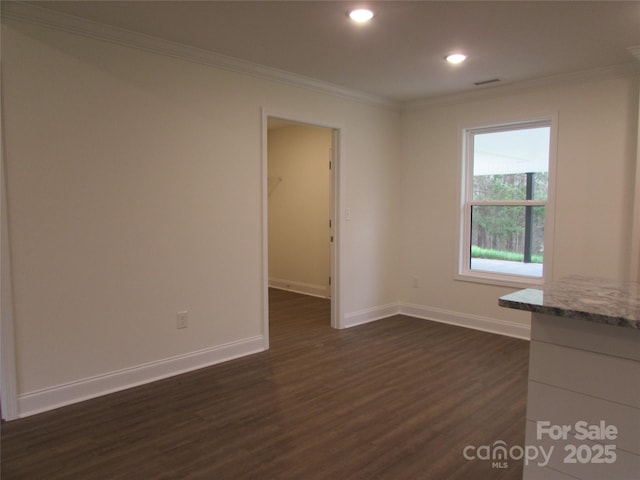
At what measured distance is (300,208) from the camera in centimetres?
673

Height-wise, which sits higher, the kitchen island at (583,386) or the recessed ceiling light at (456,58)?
the recessed ceiling light at (456,58)

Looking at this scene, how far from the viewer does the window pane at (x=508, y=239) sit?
4379mm

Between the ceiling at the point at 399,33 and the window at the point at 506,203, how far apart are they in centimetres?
70

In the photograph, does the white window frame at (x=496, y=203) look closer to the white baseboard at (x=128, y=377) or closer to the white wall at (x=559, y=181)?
the white wall at (x=559, y=181)

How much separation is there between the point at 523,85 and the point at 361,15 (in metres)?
2.30

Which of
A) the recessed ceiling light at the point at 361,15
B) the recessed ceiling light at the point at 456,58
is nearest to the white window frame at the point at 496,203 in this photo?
the recessed ceiling light at the point at 456,58

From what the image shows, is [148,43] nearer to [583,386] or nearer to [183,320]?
[183,320]

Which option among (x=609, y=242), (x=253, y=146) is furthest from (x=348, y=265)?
(x=609, y=242)

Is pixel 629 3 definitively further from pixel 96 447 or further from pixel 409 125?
pixel 96 447

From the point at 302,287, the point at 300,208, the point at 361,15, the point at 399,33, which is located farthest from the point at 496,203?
the point at 302,287

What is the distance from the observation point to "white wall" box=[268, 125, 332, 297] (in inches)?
251

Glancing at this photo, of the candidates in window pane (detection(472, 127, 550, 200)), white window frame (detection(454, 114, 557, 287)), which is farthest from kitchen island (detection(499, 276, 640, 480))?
window pane (detection(472, 127, 550, 200))

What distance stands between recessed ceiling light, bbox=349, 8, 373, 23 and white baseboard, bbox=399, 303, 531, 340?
3203 millimetres

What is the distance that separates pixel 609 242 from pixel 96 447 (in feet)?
13.7
